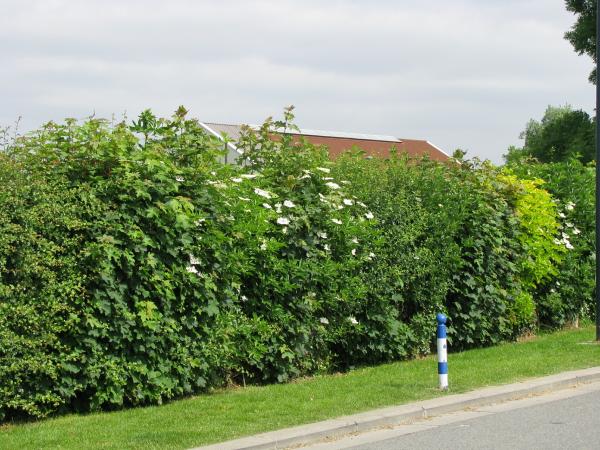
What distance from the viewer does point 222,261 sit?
11273 millimetres

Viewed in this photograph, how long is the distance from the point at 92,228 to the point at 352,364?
17.0 ft

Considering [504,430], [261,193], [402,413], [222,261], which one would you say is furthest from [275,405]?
[261,193]

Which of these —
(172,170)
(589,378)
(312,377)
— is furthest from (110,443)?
(589,378)

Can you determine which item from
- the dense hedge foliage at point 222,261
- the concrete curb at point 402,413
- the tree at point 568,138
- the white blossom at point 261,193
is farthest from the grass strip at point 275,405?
the tree at point 568,138

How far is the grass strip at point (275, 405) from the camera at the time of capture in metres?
8.66

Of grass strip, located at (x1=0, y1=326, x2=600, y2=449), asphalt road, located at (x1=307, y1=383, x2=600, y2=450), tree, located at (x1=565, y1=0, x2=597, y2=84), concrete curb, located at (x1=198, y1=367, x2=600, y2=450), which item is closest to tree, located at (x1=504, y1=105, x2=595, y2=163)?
Result: tree, located at (x1=565, y1=0, x2=597, y2=84)

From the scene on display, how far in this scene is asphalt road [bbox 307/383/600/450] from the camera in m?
8.45

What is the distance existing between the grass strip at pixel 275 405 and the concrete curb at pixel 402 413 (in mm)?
228

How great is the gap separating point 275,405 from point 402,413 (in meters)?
1.44

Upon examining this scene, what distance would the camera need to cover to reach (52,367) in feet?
31.3

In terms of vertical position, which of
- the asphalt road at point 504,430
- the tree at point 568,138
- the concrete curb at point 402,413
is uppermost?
the tree at point 568,138

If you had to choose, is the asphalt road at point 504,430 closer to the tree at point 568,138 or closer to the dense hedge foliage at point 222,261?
the dense hedge foliage at point 222,261

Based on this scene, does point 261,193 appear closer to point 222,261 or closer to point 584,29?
point 222,261

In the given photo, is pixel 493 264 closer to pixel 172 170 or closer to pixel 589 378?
pixel 589 378
